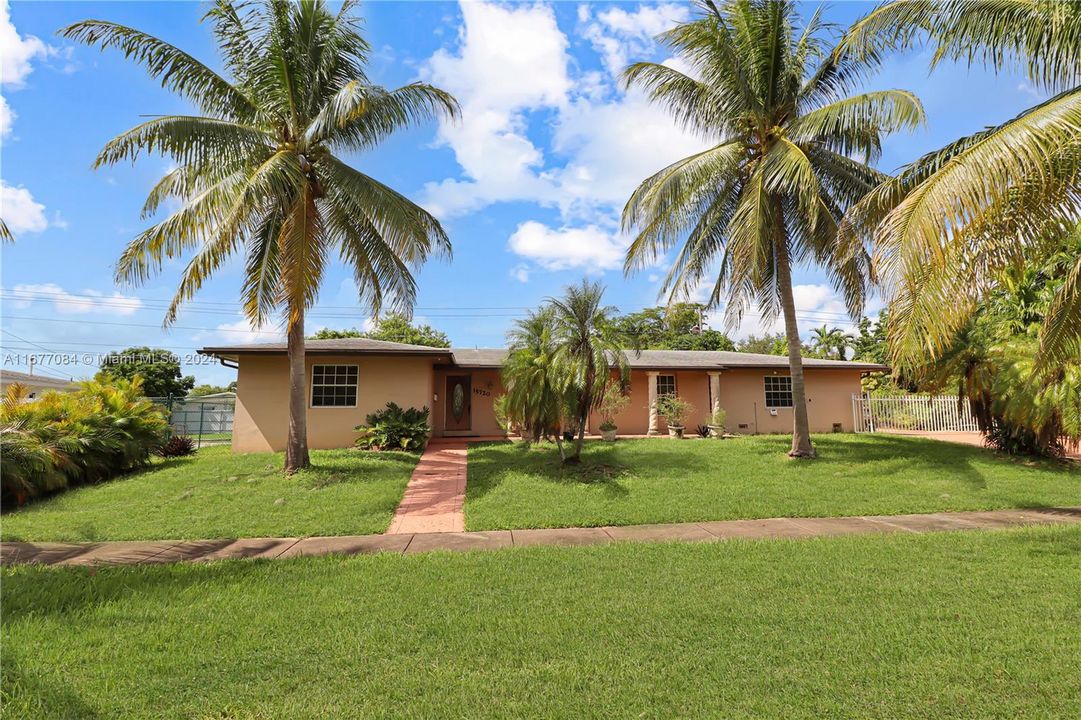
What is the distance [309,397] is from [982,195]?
15644mm

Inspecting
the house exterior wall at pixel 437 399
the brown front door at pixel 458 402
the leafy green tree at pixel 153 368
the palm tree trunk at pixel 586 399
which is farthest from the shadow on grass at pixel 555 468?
the leafy green tree at pixel 153 368

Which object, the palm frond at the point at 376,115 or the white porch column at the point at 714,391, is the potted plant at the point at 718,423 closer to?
the white porch column at the point at 714,391

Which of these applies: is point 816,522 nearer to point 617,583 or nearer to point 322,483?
point 617,583

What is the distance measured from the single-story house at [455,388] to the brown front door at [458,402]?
4cm

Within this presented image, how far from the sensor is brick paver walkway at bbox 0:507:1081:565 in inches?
244

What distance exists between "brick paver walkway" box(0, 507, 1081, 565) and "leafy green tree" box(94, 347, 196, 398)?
32.9 meters

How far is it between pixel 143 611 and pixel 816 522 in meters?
8.02

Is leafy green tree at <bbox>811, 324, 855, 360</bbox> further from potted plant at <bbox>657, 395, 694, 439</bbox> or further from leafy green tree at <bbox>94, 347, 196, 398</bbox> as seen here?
leafy green tree at <bbox>94, 347, 196, 398</bbox>

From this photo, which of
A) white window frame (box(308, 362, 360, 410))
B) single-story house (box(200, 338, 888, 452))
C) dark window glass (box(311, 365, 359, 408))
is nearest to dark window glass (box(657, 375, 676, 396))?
single-story house (box(200, 338, 888, 452))

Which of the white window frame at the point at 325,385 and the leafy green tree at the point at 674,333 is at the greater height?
the leafy green tree at the point at 674,333

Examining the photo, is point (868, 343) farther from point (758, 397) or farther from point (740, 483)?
point (740, 483)

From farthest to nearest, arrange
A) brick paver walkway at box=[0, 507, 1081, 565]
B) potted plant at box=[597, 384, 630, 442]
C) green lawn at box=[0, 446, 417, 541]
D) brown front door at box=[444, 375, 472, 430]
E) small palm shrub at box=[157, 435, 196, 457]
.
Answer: brown front door at box=[444, 375, 472, 430], potted plant at box=[597, 384, 630, 442], small palm shrub at box=[157, 435, 196, 457], green lawn at box=[0, 446, 417, 541], brick paver walkway at box=[0, 507, 1081, 565]

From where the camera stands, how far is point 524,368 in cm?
1102

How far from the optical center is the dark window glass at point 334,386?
15617mm
